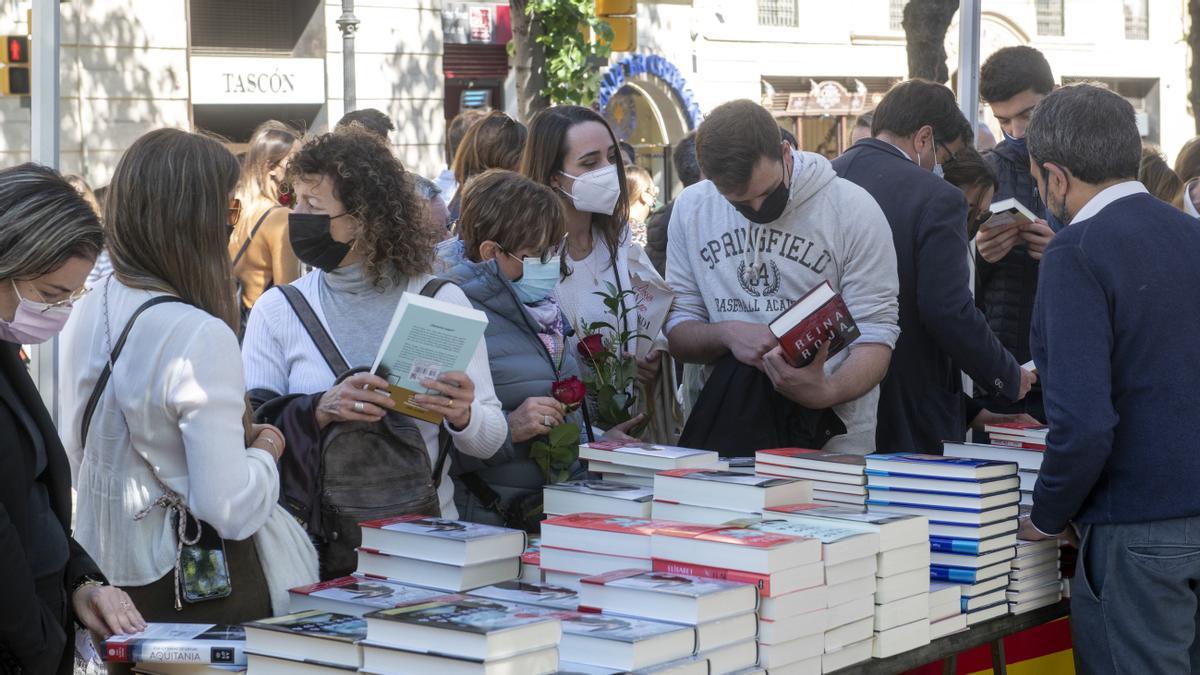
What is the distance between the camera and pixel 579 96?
45.9 ft

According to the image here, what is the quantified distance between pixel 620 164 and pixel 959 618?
176cm

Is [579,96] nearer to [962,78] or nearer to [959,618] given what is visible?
[962,78]

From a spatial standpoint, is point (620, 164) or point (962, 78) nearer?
point (620, 164)

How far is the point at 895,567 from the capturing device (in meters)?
2.80

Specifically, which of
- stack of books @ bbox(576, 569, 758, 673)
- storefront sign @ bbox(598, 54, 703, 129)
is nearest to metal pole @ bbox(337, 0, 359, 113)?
storefront sign @ bbox(598, 54, 703, 129)

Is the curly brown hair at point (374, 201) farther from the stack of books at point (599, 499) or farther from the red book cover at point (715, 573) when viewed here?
the red book cover at point (715, 573)

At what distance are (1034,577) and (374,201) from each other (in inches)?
67.9

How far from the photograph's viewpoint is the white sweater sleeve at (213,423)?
253 cm

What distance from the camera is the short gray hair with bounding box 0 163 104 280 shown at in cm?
240

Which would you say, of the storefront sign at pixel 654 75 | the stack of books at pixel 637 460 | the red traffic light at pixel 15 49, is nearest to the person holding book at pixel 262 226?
the stack of books at pixel 637 460

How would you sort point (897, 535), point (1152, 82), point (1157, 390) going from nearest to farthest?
point (897, 535) < point (1157, 390) < point (1152, 82)

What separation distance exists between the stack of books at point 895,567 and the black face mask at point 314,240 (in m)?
1.12

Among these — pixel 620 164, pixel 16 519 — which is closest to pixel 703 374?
pixel 620 164

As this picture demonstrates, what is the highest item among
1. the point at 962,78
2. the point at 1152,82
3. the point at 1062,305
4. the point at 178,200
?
the point at 1152,82
